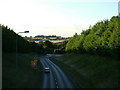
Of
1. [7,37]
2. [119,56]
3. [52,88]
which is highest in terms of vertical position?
[7,37]

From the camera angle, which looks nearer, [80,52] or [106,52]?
[106,52]

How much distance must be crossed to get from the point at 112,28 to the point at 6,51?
94.0ft

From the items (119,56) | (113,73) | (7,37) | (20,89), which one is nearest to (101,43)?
(119,56)

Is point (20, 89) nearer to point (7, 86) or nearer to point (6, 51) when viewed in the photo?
point (7, 86)

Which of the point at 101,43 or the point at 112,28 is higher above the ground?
the point at 112,28

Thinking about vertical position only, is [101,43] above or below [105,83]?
above

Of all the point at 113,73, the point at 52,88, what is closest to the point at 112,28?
the point at 113,73

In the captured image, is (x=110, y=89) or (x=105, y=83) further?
(x=105, y=83)

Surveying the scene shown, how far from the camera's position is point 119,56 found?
153 feet

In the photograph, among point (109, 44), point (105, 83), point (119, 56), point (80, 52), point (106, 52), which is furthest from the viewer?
point (80, 52)

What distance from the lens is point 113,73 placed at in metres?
39.2

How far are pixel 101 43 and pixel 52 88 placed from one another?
25.7 m

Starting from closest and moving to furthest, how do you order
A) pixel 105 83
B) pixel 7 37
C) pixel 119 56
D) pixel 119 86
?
pixel 119 86 → pixel 105 83 → pixel 119 56 → pixel 7 37

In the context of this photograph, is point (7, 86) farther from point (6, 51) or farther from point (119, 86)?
point (6, 51)
